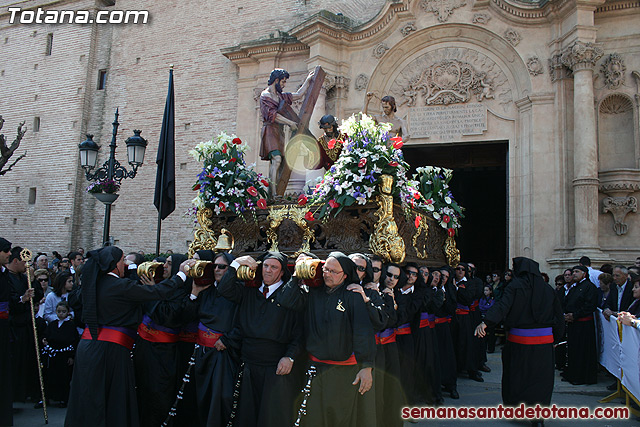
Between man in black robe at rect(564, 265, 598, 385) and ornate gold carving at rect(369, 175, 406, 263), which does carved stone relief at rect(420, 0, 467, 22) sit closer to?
man in black robe at rect(564, 265, 598, 385)

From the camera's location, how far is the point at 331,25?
49.0 ft

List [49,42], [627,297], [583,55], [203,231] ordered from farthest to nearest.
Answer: [49,42] < [583,55] < [203,231] < [627,297]

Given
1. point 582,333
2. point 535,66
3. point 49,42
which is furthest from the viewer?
point 49,42

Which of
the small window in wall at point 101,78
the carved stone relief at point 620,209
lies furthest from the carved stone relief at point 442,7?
the small window in wall at point 101,78

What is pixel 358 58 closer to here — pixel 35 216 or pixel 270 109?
pixel 270 109

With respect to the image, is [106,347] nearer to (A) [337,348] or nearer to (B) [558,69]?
(A) [337,348]

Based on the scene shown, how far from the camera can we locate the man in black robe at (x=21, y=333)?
22.3 feet

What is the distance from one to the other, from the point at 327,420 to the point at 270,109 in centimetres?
518

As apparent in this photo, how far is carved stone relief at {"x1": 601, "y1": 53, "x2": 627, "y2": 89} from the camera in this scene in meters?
13.0

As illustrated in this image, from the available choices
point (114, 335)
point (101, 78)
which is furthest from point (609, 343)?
point (101, 78)

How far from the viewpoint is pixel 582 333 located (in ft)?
30.2

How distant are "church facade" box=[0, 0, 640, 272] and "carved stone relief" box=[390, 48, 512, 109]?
38 mm

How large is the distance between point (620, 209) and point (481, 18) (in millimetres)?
6164

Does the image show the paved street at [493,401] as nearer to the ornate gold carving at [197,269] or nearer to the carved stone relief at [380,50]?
the ornate gold carving at [197,269]
